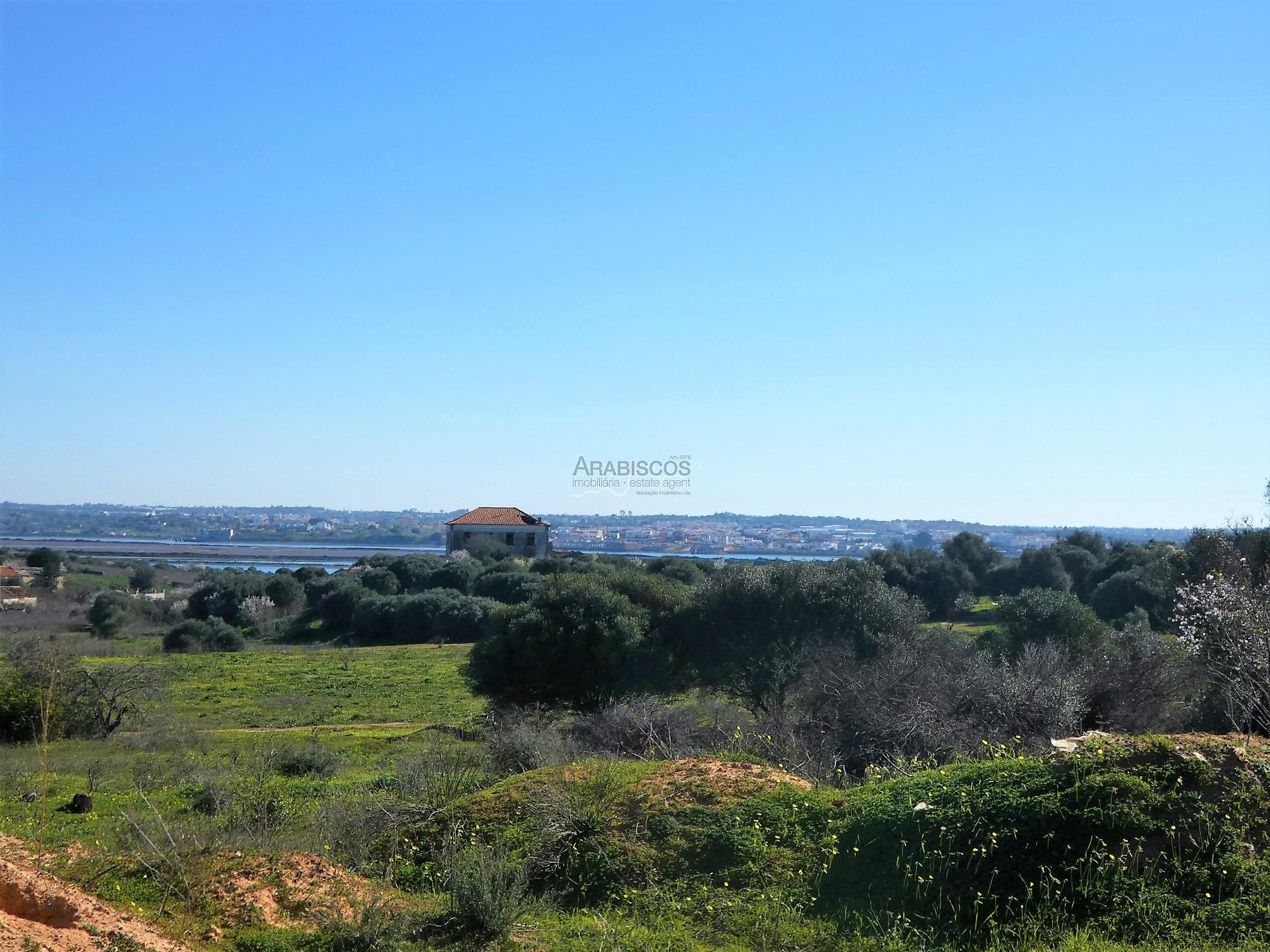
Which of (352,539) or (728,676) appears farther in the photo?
(352,539)

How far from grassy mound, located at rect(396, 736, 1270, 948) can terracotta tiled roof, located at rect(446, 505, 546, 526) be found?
249 ft

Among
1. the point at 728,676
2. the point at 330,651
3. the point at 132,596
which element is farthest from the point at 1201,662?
the point at 132,596

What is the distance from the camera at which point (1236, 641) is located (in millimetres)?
11062

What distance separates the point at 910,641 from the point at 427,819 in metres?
13.1

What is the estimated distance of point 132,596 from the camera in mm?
56031

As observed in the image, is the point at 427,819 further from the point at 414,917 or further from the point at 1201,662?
the point at 1201,662

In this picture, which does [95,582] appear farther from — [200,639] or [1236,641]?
[1236,641]

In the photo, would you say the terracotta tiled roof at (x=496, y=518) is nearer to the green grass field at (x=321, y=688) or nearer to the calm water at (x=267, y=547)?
the calm water at (x=267, y=547)

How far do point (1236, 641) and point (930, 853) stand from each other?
6.79 metres

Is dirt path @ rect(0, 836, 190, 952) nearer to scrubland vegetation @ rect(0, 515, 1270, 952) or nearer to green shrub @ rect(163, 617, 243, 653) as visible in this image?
scrubland vegetation @ rect(0, 515, 1270, 952)

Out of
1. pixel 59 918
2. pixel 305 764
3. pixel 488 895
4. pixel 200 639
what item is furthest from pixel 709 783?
pixel 200 639

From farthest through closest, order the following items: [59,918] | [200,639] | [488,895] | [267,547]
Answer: [267,547] → [200,639] → [488,895] → [59,918]

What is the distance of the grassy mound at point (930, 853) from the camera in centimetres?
592

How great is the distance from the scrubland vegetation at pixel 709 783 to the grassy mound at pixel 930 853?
2cm
